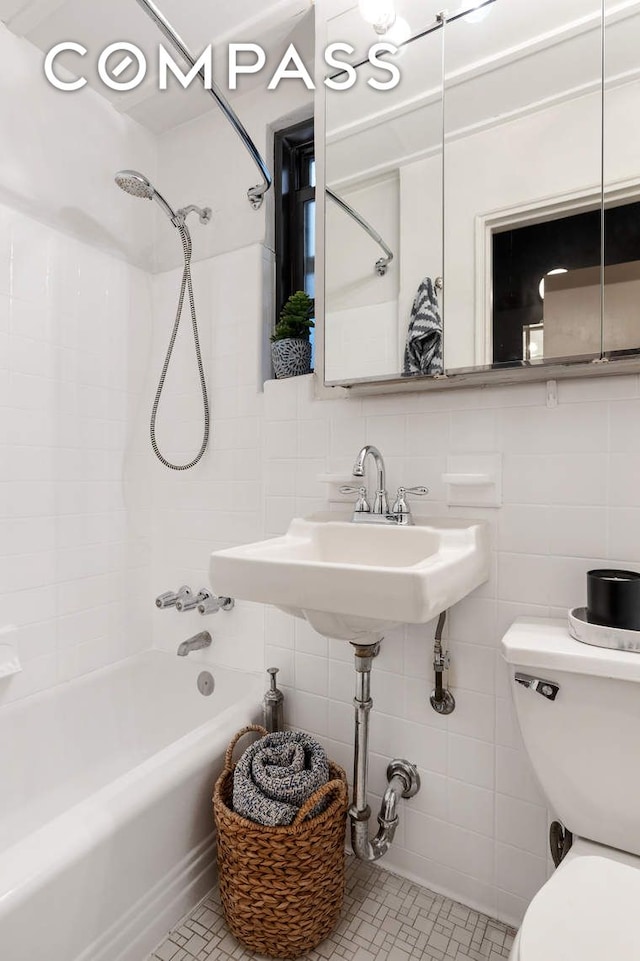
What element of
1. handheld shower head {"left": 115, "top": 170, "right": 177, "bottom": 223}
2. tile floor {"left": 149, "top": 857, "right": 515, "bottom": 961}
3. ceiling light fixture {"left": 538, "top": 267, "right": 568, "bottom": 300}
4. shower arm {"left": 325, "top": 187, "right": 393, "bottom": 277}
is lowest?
tile floor {"left": 149, "top": 857, "right": 515, "bottom": 961}

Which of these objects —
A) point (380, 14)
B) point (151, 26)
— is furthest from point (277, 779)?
point (151, 26)

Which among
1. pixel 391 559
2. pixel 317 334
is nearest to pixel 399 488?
pixel 391 559

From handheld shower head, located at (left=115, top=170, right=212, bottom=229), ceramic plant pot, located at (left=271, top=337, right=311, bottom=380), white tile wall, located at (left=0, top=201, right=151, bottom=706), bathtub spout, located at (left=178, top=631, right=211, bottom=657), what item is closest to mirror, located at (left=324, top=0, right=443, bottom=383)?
ceramic plant pot, located at (left=271, top=337, right=311, bottom=380)

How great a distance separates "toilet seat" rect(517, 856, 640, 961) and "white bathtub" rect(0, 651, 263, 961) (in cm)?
77

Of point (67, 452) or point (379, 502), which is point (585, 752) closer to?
point (379, 502)

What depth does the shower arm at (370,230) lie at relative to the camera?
4.41 feet

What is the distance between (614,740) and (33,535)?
159 centimetres

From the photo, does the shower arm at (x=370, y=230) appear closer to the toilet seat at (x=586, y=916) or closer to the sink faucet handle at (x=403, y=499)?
the sink faucet handle at (x=403, y=499)

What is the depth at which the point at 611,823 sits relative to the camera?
0.93m

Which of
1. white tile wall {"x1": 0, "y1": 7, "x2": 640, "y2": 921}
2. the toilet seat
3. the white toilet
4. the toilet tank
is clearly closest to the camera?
the toilet seat

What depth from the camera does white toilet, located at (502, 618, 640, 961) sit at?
2.65 feet

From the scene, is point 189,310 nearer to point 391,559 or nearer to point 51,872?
point 391,559

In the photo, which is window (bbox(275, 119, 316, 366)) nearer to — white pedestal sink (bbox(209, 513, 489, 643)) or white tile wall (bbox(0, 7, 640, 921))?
white tile wall (bbox(0, 7, 640, 921))

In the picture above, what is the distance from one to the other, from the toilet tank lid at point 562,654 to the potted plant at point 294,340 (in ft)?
3.07
